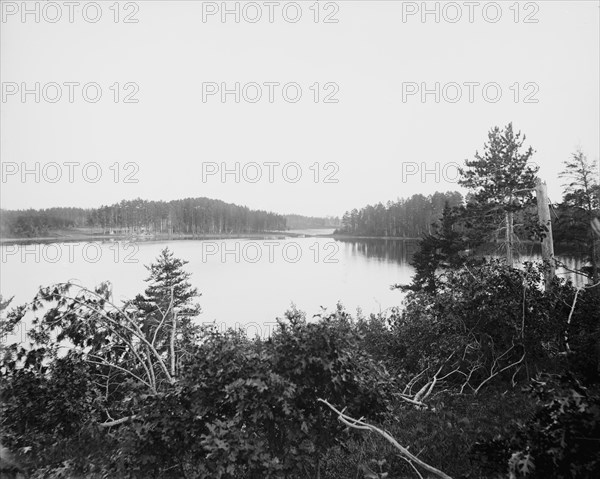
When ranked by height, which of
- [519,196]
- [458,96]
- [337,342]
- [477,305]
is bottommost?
[477,305]

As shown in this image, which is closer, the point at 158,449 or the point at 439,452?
the point at 158,449

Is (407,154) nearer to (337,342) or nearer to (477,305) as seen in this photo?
(477,305)

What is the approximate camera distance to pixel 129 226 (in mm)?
19562

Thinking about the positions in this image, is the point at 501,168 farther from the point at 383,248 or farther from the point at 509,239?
the point at 383,248

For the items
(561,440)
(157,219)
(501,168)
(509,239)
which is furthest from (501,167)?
(157,219)

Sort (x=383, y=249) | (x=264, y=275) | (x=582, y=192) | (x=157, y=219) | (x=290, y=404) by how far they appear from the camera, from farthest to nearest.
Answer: (x=383, y=249) → (x=264, y=275) → (x=157, y=219) → (x=582, y=192) → (x=290, y=404)

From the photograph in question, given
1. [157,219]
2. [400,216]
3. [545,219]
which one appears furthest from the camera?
[400,216]

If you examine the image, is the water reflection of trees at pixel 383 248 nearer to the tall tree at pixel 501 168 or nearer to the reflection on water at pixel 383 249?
the reflection on water at pixel 383 249

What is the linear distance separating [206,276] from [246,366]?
85.8ft

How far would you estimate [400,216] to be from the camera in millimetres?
33312

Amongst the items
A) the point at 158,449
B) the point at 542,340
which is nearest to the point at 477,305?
the point at 542,340

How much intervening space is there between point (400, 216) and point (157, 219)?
72.9 feet

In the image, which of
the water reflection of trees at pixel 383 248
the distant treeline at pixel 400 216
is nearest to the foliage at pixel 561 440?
the distant treeline at pixel 400 216

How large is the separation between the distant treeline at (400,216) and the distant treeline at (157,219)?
887 cm
